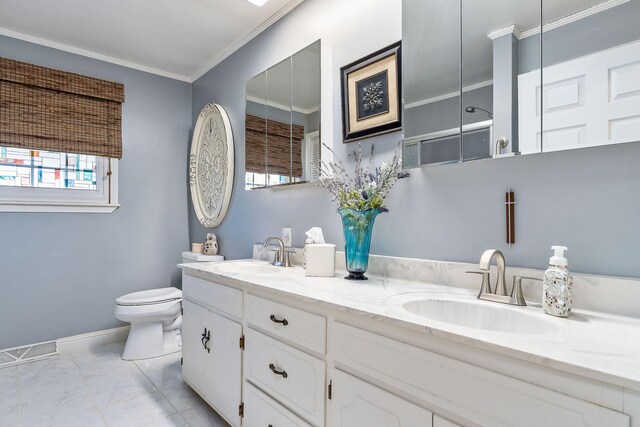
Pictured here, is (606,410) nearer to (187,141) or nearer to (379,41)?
(379,41)

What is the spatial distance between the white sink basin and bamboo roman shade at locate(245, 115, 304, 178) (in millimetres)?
1161

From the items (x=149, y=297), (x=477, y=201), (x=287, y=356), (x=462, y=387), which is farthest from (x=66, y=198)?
(x=462, y=387)

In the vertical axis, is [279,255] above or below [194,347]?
above

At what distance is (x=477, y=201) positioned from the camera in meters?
1.29

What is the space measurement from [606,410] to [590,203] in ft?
2.18

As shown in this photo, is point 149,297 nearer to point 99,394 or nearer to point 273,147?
point 99,394

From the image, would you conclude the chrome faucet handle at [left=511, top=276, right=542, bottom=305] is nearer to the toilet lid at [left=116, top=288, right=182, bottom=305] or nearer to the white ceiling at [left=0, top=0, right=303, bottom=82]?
the white ceiling at [left=0, top=0, right=303, bottom=82]

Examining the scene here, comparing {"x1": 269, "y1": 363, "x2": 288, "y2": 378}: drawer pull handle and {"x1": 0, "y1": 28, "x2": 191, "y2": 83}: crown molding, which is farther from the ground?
{"x1": 0, "y1": 28, "x2": 191, "y2": 83}: crown molding

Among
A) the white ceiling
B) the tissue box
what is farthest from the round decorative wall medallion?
the tissue box

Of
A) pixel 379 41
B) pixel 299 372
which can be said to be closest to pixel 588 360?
pixel 299 372

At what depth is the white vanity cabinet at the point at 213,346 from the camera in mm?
1603

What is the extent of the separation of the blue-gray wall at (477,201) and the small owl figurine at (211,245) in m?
0.76

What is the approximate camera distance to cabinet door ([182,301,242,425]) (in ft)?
5.25

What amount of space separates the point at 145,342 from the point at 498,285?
8.19 feet
